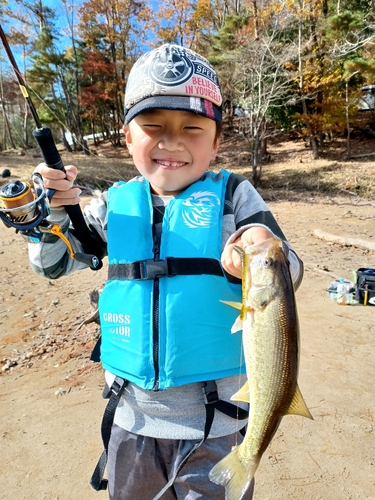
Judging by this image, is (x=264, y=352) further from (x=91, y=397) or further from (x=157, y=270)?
(x=91, y=397)

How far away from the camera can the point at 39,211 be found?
1870mm

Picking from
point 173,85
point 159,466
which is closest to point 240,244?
point 173,85

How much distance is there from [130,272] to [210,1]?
113ft

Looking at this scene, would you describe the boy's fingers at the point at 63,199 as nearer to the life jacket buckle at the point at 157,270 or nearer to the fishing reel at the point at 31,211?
the fishing reel at the point at 31,211

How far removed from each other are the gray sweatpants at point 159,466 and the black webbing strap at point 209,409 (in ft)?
0.14

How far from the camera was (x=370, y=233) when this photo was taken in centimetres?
1080

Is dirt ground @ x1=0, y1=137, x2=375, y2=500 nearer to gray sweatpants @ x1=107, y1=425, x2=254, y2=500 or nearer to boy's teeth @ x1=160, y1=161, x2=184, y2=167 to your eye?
gray sweatpants @ x1=107, y1=425, x2=254, y2=500

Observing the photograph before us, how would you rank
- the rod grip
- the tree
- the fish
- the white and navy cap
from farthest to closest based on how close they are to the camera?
the tree, the rod grip, the white and navy cap, the fish

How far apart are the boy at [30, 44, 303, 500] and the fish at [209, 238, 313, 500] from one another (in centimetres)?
27

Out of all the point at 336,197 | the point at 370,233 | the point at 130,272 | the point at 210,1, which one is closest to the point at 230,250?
the point at 130,272

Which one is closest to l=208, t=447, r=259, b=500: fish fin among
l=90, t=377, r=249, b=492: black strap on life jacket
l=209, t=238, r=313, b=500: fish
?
l=209, t=238, r=313, b=500: fish

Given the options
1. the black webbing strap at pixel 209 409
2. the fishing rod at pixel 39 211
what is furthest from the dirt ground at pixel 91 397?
the fishing rod at pixel 39 211

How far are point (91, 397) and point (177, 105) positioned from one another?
11.2ft

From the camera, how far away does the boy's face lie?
1.83 m
